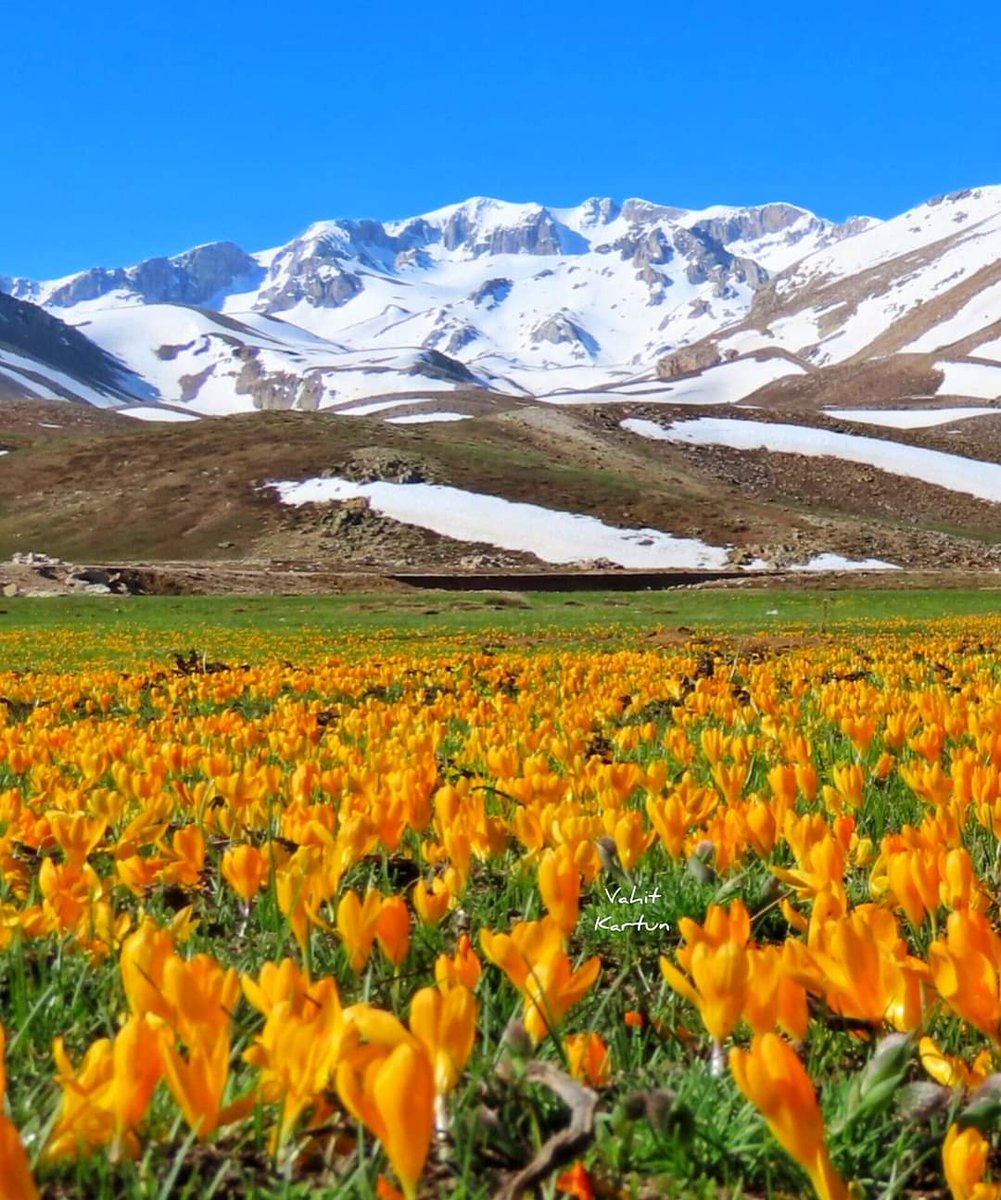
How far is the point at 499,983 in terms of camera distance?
2.28 m

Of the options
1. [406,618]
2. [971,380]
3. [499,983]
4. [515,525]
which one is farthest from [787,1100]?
[971,380]

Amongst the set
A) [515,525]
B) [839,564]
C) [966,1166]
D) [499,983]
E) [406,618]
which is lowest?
[406,618]

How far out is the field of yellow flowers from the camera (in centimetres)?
Answer: 130

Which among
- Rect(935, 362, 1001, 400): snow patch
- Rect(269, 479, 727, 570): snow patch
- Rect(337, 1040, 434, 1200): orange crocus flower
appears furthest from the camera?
Rect(935, 362, 1001, 400): snow patch

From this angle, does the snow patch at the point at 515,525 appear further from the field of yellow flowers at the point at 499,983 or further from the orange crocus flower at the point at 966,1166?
the orange crocus flower at the point at 966,1166

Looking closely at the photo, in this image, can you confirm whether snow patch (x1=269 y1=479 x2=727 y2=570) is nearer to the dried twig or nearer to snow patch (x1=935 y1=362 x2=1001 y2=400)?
the dried twig

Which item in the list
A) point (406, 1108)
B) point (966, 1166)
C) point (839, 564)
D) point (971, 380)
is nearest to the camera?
point (406, 1108)

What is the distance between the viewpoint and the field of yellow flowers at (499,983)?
130 cm

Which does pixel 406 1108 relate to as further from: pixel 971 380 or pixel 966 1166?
pixel 971 380

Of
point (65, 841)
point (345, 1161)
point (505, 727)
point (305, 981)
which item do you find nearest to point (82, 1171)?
point (345, 1161)

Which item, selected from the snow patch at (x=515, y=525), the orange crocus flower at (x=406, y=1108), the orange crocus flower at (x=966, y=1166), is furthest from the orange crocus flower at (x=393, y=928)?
the snow patch at (x=515, y=525)

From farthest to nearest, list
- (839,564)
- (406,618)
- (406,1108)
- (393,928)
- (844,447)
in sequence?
(844,447)
(839,564)
(406,618)
(393,928)
(406,1108)

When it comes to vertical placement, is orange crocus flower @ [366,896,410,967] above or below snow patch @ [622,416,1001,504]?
below

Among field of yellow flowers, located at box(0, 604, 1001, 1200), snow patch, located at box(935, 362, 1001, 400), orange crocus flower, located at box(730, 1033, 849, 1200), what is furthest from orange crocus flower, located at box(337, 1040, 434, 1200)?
snow patch, located at box(935, 362, 1001, 400)
